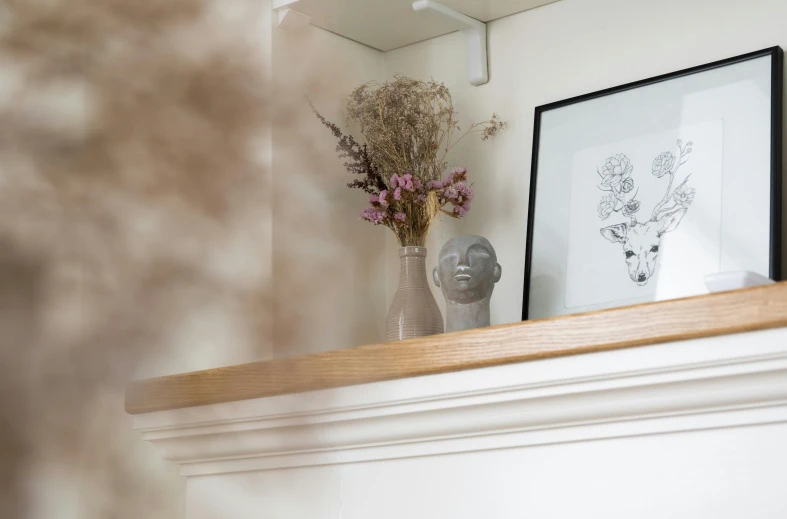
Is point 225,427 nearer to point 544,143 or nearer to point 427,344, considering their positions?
point 427,344

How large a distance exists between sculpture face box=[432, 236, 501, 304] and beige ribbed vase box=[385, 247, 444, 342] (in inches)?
4.8

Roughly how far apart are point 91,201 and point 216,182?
4 cm

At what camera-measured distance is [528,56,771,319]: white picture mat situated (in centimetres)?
109

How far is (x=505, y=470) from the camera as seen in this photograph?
31.8 inches

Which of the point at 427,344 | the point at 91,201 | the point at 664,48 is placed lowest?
the point at 427,344

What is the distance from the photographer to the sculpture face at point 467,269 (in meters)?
1.15

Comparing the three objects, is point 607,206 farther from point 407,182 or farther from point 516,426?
point 516,426

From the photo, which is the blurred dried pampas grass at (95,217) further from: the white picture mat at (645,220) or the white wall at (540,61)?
the white wall at (540,61)

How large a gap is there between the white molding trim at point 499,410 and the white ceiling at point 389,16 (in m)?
0.71

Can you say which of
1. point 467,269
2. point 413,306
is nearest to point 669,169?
point 467,269

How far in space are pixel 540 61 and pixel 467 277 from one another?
46 centimetres

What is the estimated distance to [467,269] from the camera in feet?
3.77

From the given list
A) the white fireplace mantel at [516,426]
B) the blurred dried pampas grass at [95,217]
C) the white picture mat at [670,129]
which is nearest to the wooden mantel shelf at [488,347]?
the white fireplace mantel at [516,426]

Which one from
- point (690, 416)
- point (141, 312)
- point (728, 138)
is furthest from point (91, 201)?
point (728, 138)
